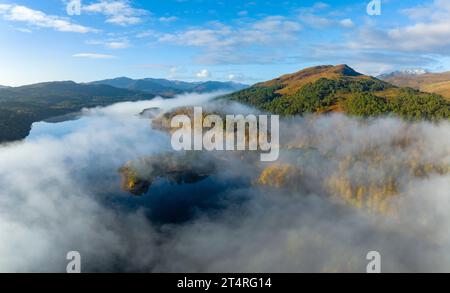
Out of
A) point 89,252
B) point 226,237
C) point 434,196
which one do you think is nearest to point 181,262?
point 226,237

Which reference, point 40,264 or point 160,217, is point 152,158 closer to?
point 160,217

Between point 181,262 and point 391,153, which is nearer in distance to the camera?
point 181,262

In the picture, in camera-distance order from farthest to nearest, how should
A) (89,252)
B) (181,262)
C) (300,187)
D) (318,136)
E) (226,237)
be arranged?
(318,136) < (300,187) < (226,237) < (89,252) < (181,262)

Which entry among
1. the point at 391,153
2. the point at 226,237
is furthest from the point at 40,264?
Answer: the point at 391,153

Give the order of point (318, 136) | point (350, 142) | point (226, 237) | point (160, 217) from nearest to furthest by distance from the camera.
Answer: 1. point (226, 237)
2. point (160, 217)
3. point (350, 142)
4. point (318, 136)

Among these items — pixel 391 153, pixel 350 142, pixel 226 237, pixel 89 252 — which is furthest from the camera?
pixel 350 142

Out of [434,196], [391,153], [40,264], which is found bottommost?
[40,264]

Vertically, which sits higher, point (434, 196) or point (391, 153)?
point (391, 153)
